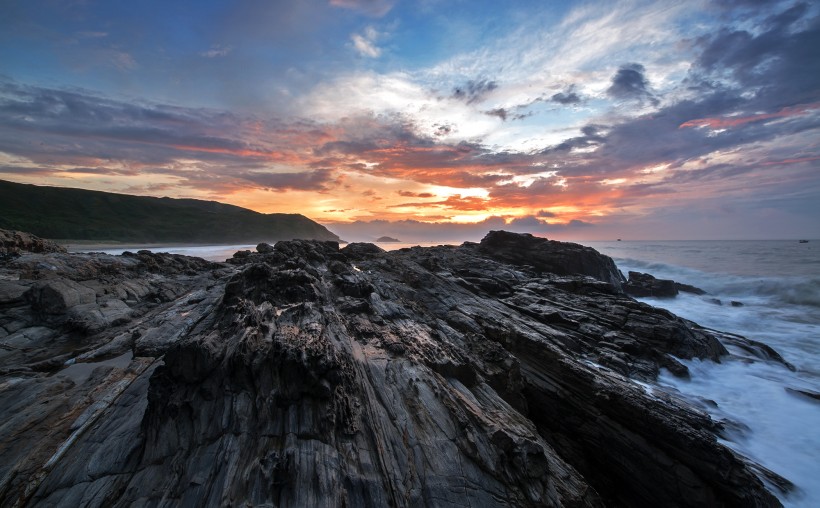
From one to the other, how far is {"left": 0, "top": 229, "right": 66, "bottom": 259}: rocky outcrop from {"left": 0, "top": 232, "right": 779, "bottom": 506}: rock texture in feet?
42.1

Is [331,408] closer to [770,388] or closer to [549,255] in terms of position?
[770,388]

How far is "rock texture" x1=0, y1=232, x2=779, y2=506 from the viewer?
6723 millimetres

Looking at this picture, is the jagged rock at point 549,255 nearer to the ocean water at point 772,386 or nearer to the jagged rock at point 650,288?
the jagged rock at point 650,288

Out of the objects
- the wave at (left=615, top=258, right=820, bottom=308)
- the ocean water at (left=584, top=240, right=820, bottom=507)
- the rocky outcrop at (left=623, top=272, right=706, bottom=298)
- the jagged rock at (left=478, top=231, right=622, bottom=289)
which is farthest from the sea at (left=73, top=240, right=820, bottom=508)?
the jagged rock at (left=478, top=231, right=622, bottom=289)

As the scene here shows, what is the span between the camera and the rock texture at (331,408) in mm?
6723

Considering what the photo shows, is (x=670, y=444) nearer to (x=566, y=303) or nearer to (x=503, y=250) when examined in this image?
(x=566, y=303)

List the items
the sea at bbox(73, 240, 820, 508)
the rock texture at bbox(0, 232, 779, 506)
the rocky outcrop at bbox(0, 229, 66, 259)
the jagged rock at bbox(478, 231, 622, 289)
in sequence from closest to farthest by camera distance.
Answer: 1. the rock texture at bbox(0, 232, 779, 506)
2. the sea at bbox(73, 240, 820, 508)
3. the rocky outcrop at bbox(0, 229, 66, 259)
4. the jagged rock at bbox(478, 231, 622, 289)

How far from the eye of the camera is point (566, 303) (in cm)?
2128

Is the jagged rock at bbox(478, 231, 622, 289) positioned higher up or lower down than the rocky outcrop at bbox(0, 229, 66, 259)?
higher up

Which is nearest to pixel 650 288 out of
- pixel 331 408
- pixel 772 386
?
pixel 772 386

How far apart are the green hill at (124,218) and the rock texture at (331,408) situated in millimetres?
128253

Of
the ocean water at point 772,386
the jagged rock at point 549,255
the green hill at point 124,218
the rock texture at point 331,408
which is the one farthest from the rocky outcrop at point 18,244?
the green hill at point 124,218

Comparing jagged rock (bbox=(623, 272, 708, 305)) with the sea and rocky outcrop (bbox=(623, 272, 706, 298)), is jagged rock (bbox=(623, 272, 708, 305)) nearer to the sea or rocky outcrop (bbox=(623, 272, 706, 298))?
rocky outcrop (bbox=(623, 272, 706, 298))

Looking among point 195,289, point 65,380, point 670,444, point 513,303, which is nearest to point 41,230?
point 195,289
